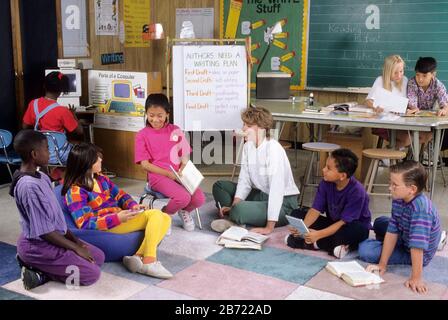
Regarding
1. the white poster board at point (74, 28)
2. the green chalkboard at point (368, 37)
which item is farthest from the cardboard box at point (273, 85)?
the white poster board at point (74, 28)

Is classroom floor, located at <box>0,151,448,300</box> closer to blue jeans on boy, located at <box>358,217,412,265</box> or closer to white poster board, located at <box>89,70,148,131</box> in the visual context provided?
blue jeans on boy, located at <box>358,217,412,265</box>

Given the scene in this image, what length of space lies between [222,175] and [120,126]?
1071 millimetres

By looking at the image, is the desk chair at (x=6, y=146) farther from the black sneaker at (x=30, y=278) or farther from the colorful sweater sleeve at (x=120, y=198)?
the black sneaker at (x=30, y=278)

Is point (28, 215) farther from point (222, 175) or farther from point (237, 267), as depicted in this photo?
point (222, 175)

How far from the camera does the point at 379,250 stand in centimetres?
315

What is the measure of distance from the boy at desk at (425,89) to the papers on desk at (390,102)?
8.1 inches

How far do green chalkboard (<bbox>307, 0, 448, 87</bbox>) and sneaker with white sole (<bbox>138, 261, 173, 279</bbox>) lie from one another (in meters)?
3.99

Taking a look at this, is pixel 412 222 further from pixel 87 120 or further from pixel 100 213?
pixel 87 120

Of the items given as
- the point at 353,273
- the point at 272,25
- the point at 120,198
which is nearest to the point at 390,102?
the point at 353,273

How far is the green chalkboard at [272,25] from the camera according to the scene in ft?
20.9

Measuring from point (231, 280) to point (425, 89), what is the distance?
2959mm

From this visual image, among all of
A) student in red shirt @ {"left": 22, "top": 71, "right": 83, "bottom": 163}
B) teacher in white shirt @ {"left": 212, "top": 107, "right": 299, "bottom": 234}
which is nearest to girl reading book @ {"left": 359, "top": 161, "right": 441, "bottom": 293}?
teacher in white shirt @ {"left": 212, "top": 107, "right": 299, "bottom": 234}

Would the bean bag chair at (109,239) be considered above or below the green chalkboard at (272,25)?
below

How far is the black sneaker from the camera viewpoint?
2727 millimetres
